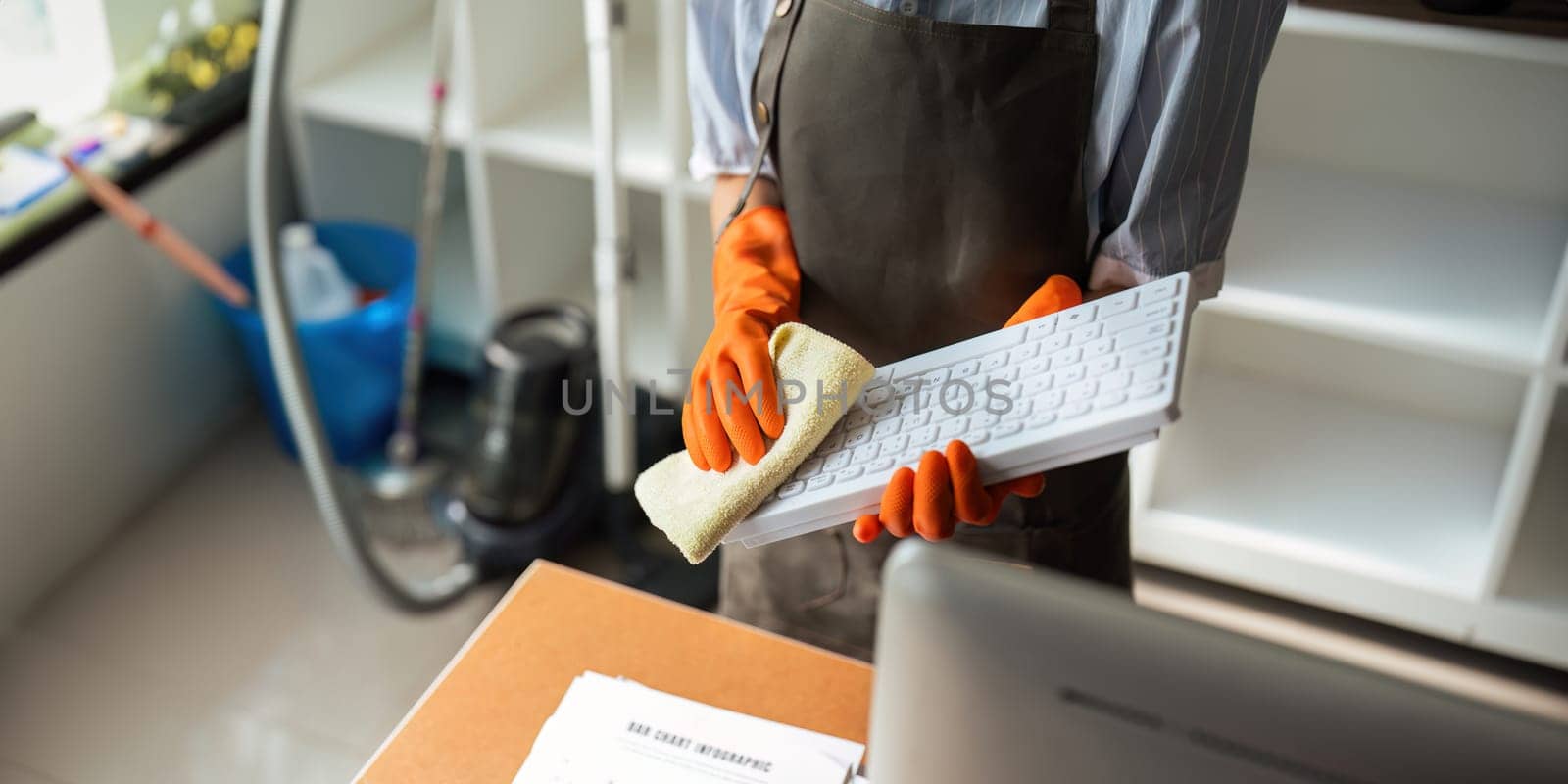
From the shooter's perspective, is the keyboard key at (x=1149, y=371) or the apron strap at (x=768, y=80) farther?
the apron strap at (x=768, y=80)

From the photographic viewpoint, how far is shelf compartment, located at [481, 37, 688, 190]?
2141mm

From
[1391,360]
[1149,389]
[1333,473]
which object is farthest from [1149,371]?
[1391,360]

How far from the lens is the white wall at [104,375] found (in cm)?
210

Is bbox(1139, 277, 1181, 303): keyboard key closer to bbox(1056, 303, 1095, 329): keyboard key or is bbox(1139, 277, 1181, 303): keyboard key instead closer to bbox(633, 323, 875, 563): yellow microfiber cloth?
bbox(1056, 303, 1095, 329): keyboard key

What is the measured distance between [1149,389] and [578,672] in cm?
54

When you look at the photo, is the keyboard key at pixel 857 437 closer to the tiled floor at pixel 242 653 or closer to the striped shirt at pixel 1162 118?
the striped shirt at pixel 1162 118

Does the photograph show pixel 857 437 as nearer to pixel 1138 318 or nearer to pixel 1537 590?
pixel 1138 318

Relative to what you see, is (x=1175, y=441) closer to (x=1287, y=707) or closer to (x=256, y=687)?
(x=256, y=687)

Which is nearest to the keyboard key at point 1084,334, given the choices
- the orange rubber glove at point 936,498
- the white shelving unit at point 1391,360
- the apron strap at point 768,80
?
the orange rubber glove at point 936,498

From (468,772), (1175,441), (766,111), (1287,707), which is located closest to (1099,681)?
(1287,707)

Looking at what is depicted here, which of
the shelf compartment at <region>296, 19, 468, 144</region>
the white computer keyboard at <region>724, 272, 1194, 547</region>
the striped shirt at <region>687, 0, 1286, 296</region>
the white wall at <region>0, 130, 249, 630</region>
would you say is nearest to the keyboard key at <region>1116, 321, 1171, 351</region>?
the white computer keyboard at <region>724, 272, 1194, 547</region>

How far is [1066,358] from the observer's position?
3.12ft

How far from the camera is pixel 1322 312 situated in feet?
6.19

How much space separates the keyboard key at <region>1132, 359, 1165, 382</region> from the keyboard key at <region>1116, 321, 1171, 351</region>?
0.09 ft
